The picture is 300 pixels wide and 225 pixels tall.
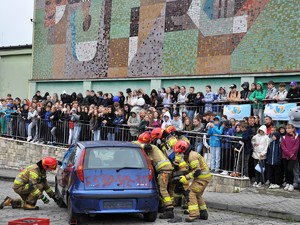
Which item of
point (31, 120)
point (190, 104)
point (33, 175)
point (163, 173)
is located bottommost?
point (33, 175)

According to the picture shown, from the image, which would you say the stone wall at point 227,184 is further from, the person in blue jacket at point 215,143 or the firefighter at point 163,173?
the firefighter at point 163,173

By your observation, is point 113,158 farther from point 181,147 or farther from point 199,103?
point 199,103

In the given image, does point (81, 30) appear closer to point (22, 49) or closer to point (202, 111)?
point (22, 49)

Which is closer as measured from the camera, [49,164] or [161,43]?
[49,164]

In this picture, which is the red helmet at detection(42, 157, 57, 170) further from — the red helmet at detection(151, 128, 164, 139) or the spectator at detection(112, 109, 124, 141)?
the spectator at detection(112, 109, 124, 141)

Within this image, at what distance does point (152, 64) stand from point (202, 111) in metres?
A: 7.05

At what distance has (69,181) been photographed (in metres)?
10.2

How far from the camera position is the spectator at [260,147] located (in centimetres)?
1394

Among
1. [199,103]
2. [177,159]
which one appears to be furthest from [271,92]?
[177,159]

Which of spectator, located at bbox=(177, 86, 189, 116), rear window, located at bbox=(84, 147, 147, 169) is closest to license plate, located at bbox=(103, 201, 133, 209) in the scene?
rear window, located at bbox=(84, 147, 147, 169)

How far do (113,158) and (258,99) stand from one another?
23.9 feet

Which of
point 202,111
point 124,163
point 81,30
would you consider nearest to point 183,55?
point 202,111

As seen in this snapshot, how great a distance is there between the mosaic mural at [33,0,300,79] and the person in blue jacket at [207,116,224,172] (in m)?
5.35

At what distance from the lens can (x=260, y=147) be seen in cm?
1399
